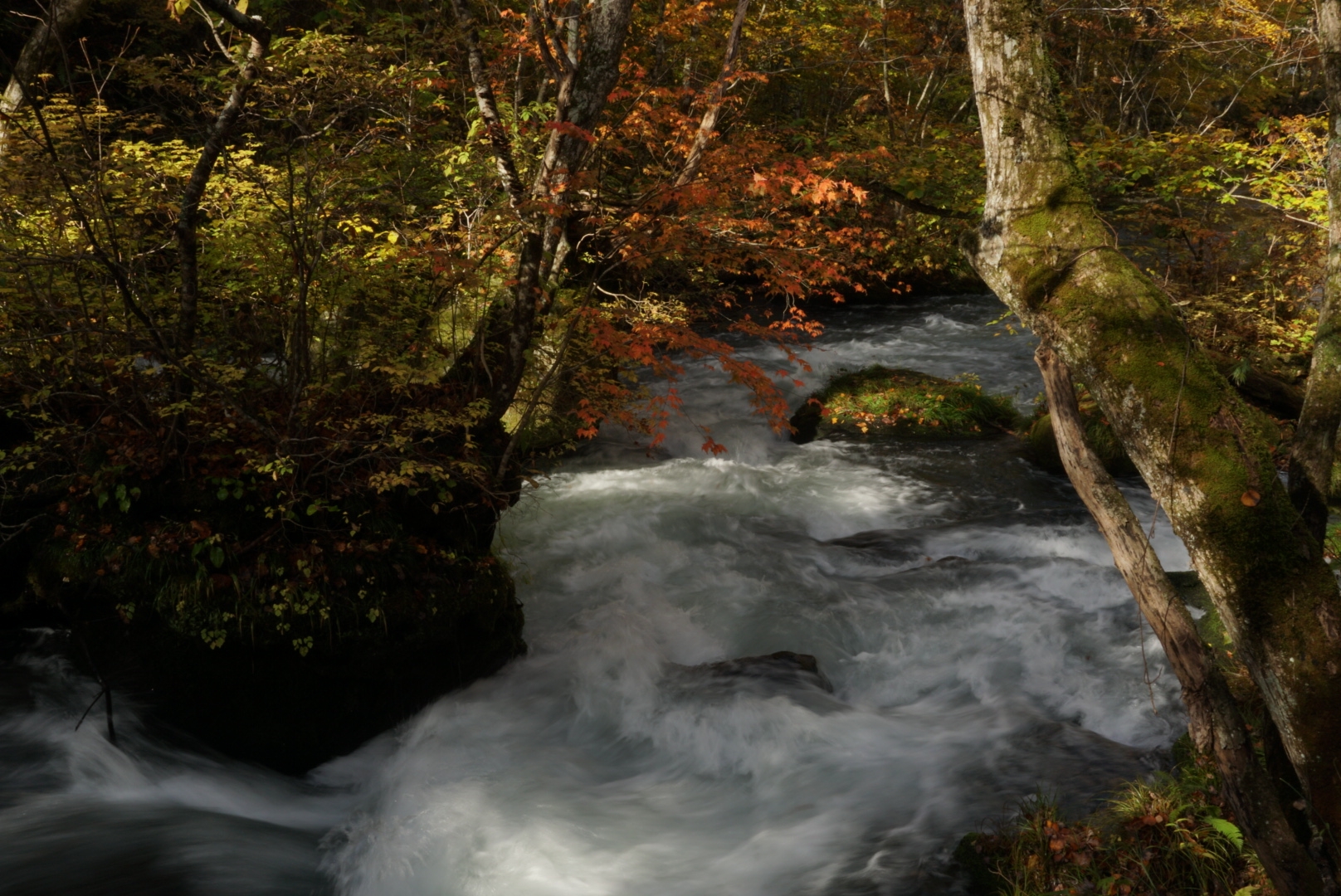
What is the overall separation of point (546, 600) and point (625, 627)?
942 mm

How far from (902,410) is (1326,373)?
8572 millimetres

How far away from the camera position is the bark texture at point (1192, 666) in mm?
3549

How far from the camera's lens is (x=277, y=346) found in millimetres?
6137

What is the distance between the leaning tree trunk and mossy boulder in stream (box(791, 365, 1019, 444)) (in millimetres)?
8704

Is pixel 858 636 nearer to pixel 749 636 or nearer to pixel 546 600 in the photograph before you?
pixel 749 636

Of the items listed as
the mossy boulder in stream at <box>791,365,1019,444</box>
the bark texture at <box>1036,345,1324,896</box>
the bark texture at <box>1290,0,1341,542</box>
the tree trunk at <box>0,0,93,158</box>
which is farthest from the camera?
the mossy boulder in stream at <box>791,365,1019,444</box>

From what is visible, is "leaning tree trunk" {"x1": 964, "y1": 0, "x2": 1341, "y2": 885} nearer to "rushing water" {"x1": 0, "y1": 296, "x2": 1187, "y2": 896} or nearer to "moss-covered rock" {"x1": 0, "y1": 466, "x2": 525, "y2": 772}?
"rushing water" {"x1": 0, "y1": 296, "x2": 1187, "y2": 896}

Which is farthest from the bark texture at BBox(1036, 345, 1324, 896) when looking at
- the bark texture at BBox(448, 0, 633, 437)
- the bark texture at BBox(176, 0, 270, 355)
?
the bark texture at BBox(176, 0, 270, 355)

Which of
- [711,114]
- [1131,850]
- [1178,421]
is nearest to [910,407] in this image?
[711,114]

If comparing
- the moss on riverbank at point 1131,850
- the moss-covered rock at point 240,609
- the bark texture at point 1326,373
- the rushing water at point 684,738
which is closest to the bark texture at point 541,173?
the moss-covered rock at point 240,609

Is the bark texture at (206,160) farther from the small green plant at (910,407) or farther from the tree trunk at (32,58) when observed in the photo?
the small green plant at (910,407)

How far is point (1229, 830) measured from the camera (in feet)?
13.6

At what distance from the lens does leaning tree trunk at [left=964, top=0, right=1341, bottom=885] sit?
10.3ft

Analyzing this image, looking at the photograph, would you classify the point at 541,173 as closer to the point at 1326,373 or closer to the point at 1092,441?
the point at 1326,373
